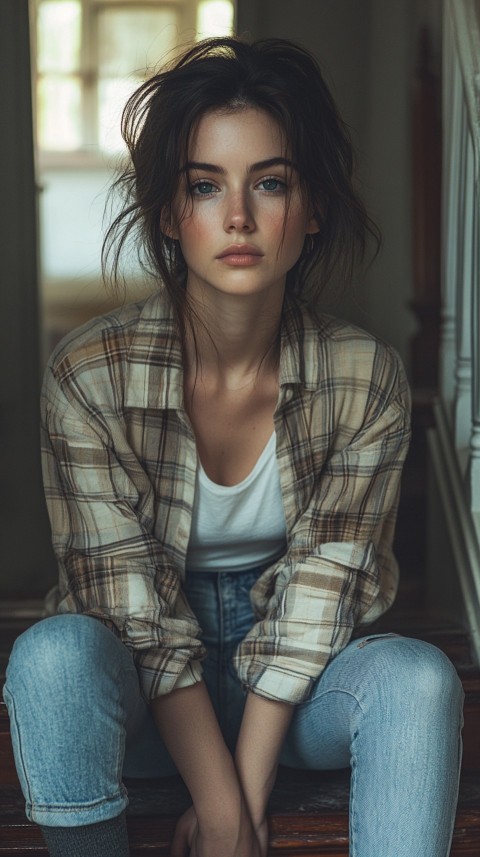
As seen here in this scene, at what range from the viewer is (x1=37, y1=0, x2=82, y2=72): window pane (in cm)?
654

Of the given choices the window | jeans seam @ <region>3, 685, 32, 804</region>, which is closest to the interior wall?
jeans seam @ <region>3, 685, 32, 804</region>

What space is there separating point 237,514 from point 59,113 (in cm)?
596

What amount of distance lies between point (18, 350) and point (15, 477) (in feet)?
1.13

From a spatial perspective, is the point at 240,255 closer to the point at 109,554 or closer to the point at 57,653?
the point at 109,554

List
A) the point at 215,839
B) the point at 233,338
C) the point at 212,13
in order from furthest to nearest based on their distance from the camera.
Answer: the point at 212,13, the point at 233,338, the point at 215,839

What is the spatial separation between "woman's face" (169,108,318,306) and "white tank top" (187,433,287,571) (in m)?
0.24

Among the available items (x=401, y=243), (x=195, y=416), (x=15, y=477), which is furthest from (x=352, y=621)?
(x=401, y=243)

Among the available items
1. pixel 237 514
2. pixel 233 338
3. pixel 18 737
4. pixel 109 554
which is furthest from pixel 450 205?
pixel 18 737

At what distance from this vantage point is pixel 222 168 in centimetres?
124

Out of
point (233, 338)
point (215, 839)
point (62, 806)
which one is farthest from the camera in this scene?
point (233, 338)

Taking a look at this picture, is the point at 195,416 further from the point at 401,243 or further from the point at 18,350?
the point at 401,243

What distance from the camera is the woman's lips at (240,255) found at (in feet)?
4.05

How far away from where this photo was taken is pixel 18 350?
2.87m

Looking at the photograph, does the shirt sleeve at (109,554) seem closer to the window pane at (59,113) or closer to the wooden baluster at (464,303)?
the wooden baluster at (464,303)
